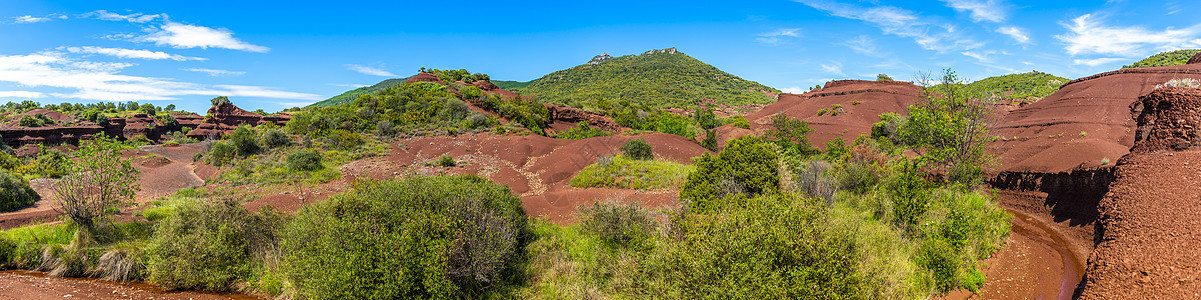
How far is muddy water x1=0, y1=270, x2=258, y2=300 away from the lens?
678cm

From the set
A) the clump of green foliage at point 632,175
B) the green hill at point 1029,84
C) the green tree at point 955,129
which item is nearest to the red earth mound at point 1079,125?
the green tree at point 955,129

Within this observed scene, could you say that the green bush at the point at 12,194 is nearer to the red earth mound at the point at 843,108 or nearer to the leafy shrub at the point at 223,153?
the leafy shrub at the point at 223,153

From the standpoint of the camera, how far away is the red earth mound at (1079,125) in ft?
40.5

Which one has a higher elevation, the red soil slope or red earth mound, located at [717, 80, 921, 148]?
red earth mound, located at [717, 80, 921, 148]

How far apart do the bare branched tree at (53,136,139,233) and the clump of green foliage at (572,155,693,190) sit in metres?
12.0

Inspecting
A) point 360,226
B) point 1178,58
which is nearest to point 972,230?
point 360,226

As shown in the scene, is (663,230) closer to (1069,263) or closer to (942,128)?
(1069,263)

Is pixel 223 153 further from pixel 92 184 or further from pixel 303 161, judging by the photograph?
pixel 92 184

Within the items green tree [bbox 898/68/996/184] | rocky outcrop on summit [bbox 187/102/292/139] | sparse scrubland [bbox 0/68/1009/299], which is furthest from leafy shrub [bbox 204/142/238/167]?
green tree [bbox 898/68/996/184]

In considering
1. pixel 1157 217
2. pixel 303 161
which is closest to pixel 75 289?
pixel 303 161

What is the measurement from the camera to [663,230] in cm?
641

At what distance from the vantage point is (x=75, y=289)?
7.30 metres

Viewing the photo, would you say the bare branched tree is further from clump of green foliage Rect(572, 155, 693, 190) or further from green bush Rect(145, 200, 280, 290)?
clump of green foliage Rect(572, 155, 693, 190)

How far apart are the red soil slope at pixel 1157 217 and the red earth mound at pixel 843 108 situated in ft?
74.2
